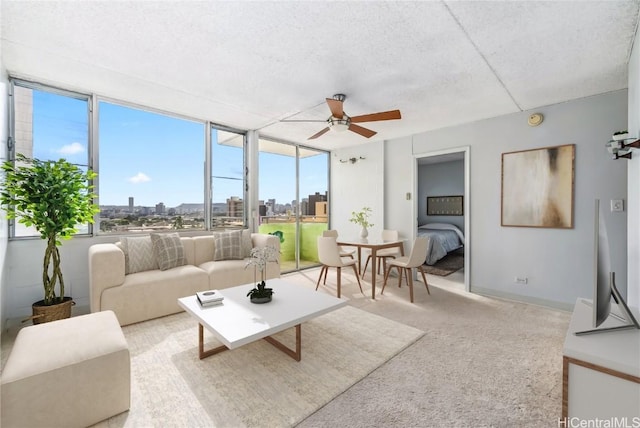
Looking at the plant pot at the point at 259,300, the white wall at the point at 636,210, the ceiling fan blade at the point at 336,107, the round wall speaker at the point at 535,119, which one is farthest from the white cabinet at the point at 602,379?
the round wall speaker at the point at 535,119

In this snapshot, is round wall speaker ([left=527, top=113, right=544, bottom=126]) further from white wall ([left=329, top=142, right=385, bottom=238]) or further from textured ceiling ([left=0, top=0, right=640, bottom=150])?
white wall ([left=329, top=142, right=385, bottom=238])

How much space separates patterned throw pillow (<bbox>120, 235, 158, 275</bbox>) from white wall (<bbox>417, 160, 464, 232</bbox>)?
228 inches

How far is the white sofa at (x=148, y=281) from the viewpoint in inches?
106

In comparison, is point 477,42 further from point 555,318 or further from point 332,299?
point 555,318

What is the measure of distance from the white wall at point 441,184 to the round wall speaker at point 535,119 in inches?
132

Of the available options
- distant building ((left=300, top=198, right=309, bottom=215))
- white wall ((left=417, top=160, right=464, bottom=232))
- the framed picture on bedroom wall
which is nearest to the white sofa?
distant building ((left=300, top=198, right=309, bottom=215))

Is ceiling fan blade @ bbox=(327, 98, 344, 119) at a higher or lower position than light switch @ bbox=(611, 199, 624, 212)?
higher

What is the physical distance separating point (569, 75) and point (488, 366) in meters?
2.81

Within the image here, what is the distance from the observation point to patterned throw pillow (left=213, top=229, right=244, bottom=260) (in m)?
3.83

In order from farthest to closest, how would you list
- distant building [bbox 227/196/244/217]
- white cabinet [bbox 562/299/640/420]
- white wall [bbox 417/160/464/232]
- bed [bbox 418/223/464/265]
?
white wall [bbox 417/160/464/232] → bed [bbox 418/223/464/265] → distant building [bbox 227/196/244/217] → white cabinet [bbox 562/299/640/420]

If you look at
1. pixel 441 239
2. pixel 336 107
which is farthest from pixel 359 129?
pixel 441 239

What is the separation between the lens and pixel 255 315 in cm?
208

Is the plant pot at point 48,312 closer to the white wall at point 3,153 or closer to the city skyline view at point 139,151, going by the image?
the white wall at point 3,153

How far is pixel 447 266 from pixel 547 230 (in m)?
2.37
